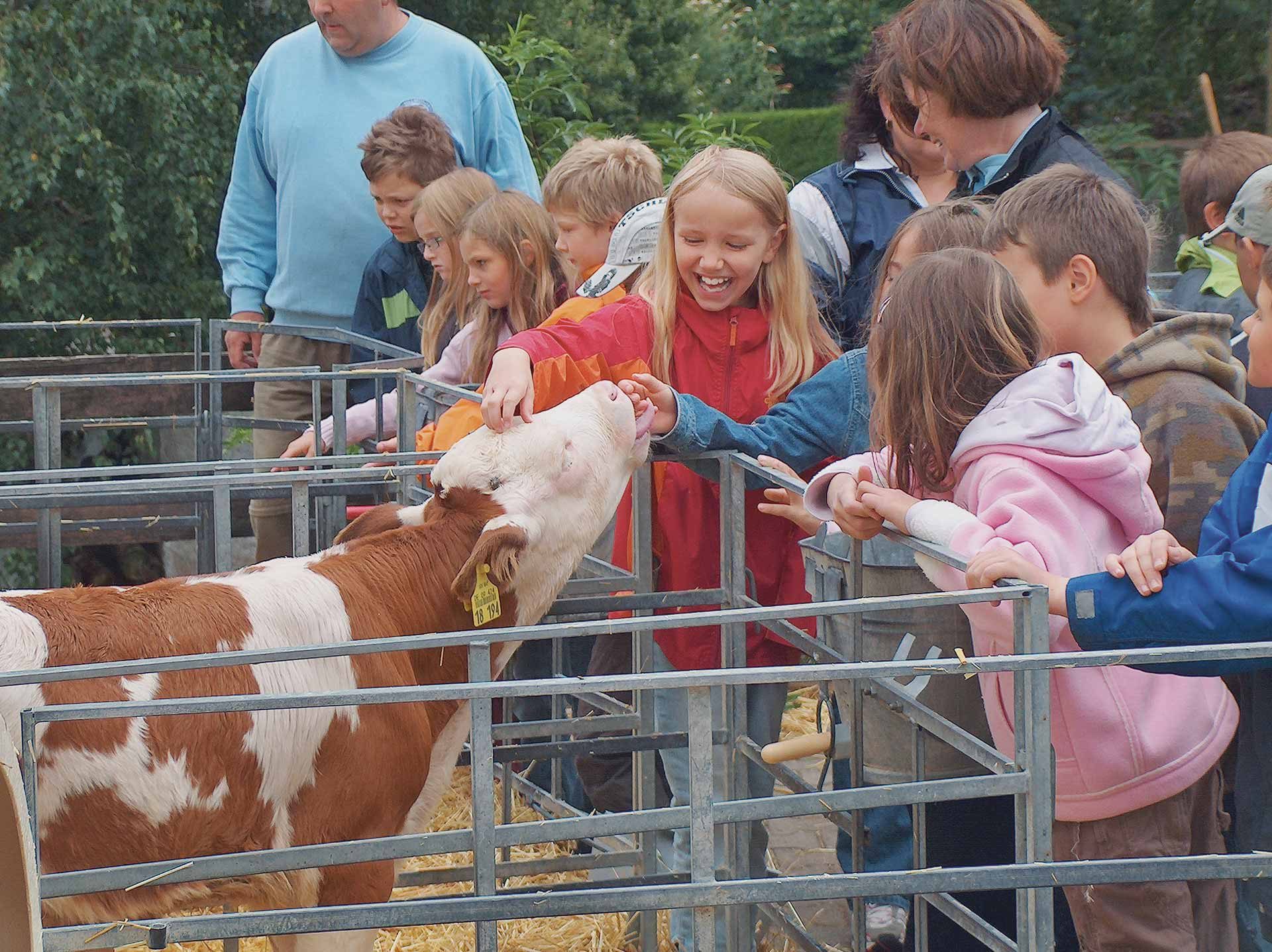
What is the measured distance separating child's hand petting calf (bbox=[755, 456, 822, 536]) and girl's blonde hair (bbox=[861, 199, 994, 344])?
32 cm

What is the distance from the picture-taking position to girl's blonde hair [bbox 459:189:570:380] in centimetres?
379

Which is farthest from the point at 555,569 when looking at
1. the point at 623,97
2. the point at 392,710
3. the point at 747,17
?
the point at 747,17

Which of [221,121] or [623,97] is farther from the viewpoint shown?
[623,97]

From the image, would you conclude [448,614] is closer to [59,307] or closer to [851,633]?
[851,633]

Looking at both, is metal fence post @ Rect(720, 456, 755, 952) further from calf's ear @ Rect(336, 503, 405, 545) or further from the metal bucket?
calf's ear @ Rect(336, 503, 405, 545)

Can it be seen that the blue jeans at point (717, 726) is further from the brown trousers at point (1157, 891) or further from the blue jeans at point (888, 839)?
the brown trousers at point (1157, 891)

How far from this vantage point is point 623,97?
44.2 feet

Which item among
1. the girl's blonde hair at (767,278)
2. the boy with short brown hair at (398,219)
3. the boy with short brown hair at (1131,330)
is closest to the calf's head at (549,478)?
the girl's blonde hair at (767,278)

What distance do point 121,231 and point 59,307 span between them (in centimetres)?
63

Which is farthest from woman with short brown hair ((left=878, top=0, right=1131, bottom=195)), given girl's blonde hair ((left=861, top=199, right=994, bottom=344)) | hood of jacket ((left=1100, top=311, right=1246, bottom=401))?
hood of jacket ((left=1100, top=311, right=1246, bottom=401))

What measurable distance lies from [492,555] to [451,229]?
2.04 meters

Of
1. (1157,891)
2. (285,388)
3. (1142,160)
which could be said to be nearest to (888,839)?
(1157,891)

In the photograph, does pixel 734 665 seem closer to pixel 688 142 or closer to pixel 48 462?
pixel 48 462

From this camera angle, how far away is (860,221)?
3.25m
